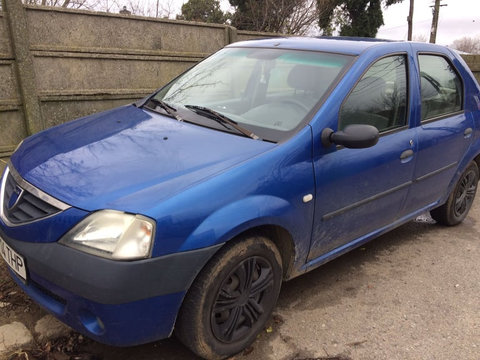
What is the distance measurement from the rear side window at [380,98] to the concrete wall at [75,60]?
3.92 metres

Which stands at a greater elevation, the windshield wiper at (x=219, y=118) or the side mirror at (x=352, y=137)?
the windshield wiper at (x=219, y=118)

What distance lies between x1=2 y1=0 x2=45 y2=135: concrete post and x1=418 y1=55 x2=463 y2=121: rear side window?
4.26 meters

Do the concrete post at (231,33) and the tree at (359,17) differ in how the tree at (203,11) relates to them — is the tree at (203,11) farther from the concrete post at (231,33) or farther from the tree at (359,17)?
the concrete post at (231,33)

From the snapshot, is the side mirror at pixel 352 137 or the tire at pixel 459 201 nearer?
the side mirror at pixel 352 137

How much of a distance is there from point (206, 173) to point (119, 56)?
429 centimetres

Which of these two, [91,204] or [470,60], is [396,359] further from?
[470,60]

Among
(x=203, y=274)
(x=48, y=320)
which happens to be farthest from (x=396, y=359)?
(x=48, y=320)

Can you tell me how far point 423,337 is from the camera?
2.56 metres

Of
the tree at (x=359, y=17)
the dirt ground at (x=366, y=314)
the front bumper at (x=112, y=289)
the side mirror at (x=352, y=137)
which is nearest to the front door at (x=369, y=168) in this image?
the side mirror at (x=352, y=137)

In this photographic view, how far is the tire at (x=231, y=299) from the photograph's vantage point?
2.02 m

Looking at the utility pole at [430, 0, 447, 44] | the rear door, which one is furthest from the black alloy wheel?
the utility pole at [430, 0, 447, 44]

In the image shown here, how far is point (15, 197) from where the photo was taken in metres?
2.14

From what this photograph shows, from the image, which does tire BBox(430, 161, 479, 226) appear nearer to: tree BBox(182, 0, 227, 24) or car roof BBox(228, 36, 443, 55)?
car roof BBox(228, 36, 443, 55)

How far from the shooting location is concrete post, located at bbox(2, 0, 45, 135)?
481cm
